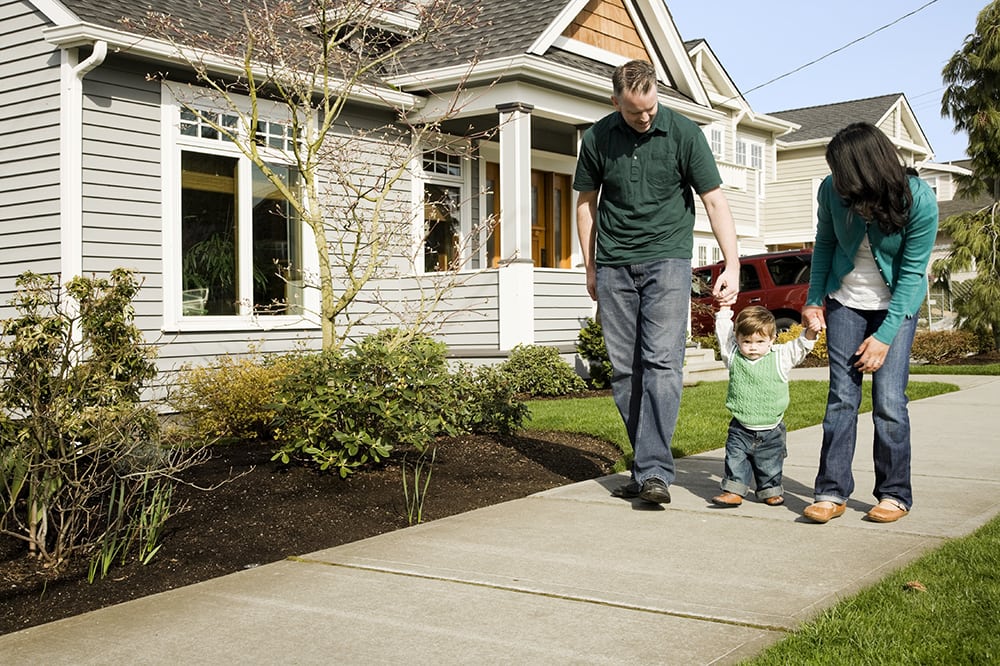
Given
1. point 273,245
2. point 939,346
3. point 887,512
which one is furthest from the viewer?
point 939,346

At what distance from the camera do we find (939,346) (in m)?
17.2

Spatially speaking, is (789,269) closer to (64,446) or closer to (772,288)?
(772,288)

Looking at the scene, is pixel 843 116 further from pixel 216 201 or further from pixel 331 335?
pixel 331 335

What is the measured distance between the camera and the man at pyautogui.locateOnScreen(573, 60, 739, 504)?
527cm

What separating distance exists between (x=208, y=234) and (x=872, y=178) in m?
8.11

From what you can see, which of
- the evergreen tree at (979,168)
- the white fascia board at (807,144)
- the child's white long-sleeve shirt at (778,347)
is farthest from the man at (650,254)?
the white fascia board at (807,144)

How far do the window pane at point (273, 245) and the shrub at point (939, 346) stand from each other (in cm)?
1030

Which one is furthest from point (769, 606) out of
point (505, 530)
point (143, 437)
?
point (143, 437)

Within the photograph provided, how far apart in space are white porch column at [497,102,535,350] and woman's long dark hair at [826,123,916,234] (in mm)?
8262

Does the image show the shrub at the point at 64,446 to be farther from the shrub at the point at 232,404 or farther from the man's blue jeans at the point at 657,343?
the shrub at the point at 232,404

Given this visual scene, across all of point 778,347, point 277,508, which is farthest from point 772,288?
point 277,508

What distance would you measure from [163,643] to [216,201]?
336 inches

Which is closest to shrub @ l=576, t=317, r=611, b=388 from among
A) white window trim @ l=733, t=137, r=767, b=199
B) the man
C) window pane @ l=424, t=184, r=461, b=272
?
window pane @ l=424, t=184, r=461, b=272

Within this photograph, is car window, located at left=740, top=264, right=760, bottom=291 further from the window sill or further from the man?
the man
